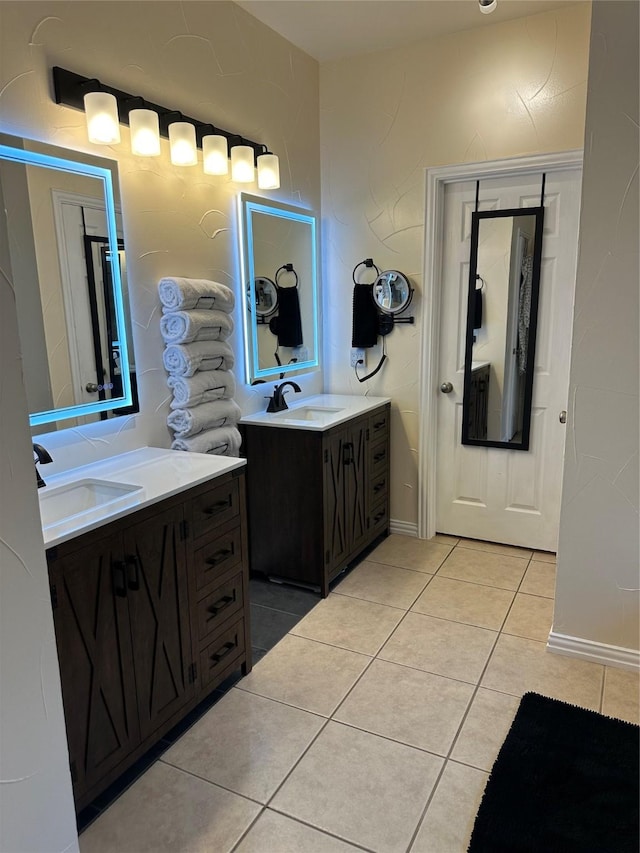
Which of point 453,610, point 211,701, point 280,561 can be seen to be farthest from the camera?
point 280,561

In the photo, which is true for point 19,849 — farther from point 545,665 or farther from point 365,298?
point 365,298

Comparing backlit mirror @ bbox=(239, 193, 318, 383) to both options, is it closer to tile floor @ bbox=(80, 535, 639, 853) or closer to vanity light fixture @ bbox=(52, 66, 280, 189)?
vanity light fixture @ bbox=(52, 66, 280, 189)

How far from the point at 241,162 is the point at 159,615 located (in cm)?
203

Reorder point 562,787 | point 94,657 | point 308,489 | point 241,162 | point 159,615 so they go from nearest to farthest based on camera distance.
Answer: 1. point 94,657
2. point 562,787
3. point 159,615
4. point 241,162
5. point 308,489

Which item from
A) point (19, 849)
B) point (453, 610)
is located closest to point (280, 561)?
point (453, 610)

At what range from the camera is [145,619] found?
1.82 metres

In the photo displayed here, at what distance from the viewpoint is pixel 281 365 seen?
329 cm

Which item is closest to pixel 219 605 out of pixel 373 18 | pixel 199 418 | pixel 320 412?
pixel 199 418

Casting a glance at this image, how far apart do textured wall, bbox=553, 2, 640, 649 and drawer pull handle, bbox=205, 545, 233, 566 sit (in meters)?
1.33

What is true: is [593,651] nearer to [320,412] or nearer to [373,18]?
[320,412]

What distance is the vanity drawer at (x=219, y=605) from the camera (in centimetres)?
208

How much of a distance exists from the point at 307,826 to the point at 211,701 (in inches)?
25.6

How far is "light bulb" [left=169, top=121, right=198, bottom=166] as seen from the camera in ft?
7.83

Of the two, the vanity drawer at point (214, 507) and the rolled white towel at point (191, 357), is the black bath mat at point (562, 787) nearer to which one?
the vanity drawer at point (214, 507)
